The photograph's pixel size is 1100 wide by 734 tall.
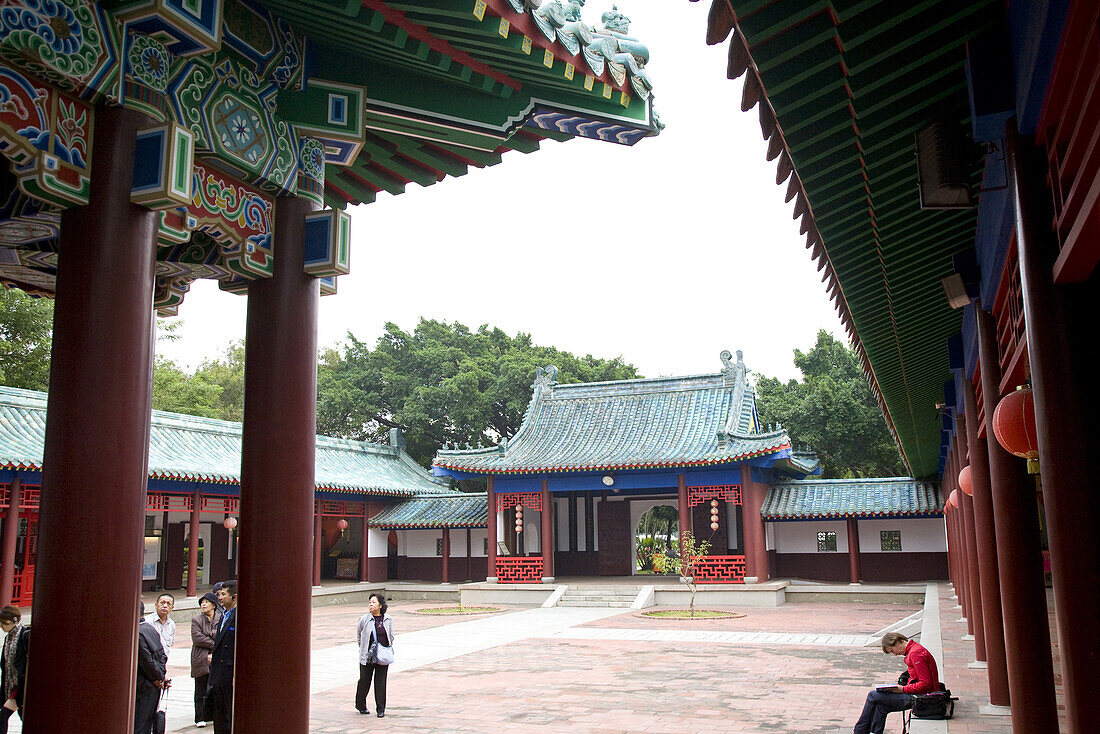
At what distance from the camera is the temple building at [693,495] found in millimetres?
21312

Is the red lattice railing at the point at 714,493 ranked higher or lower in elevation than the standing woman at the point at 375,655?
higher

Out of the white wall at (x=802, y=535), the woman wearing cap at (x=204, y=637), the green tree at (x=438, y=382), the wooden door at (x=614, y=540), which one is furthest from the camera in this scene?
the green tree at (x=438, y=382)

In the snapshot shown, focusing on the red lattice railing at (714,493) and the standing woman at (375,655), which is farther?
the red lattice railing at (714,493)

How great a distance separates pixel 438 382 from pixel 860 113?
38.1 m

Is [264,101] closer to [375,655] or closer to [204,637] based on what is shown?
[204,637]

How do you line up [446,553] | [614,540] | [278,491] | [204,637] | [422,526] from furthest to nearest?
[446,553] < [422,526] < [614,540] < [204,637] < [278,491]

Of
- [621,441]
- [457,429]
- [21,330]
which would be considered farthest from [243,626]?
[457,429]

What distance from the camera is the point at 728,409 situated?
23.5 metres

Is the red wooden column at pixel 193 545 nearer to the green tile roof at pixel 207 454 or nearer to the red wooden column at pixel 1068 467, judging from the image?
the green tile roof at pixel 207 454

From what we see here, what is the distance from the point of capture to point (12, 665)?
5.99 m

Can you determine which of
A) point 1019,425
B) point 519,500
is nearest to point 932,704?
point 1019,425

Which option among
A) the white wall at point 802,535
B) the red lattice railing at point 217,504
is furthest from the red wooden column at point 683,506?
A: the red lattice railing at point 217,504

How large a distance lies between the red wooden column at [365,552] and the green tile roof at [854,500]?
36.3 ft

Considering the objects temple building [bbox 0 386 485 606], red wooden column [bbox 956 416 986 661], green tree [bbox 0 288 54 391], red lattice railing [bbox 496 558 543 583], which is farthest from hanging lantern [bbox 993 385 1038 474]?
green tree [bbox 0 288 54 391]
